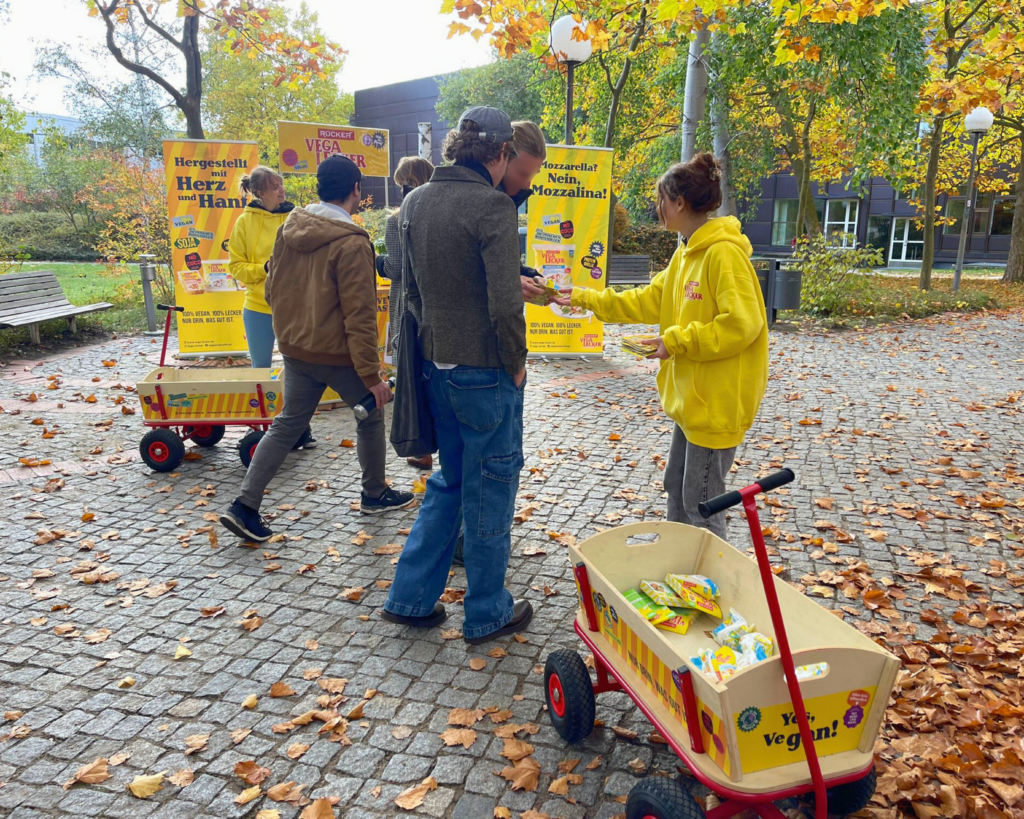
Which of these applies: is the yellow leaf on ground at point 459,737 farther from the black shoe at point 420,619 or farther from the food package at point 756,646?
the food package at point 756,646

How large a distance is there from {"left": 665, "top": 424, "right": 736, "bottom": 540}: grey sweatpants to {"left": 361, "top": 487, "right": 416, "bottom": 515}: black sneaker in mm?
2122

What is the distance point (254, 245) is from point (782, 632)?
5649 mm

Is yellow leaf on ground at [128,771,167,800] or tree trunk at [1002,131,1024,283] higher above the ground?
tree trunk at [1002,131,1024,283]

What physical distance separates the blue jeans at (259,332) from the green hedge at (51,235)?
81.6 ft

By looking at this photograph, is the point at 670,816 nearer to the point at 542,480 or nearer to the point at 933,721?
the point at 933,721

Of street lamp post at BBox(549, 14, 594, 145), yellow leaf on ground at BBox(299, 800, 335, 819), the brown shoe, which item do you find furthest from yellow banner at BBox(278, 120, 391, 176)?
yellow leaf on ground at BBox(299, 800, 335, 819)

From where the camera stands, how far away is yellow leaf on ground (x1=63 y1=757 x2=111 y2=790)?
257 centimetres

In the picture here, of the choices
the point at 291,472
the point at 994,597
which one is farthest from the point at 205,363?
the point at 994,597

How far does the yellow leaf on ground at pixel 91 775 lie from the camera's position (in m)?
2.57

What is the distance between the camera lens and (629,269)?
56.6 feet

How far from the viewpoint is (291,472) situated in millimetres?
5727

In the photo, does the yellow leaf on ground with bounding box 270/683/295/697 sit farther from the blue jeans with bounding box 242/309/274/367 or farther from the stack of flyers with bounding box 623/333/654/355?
the blue jeans with bounding box 242/309/274/367

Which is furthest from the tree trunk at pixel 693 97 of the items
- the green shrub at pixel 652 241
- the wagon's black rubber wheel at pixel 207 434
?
the green shrub at pixel 652 241

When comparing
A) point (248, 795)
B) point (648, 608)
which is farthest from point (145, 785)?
point (648, 608)
